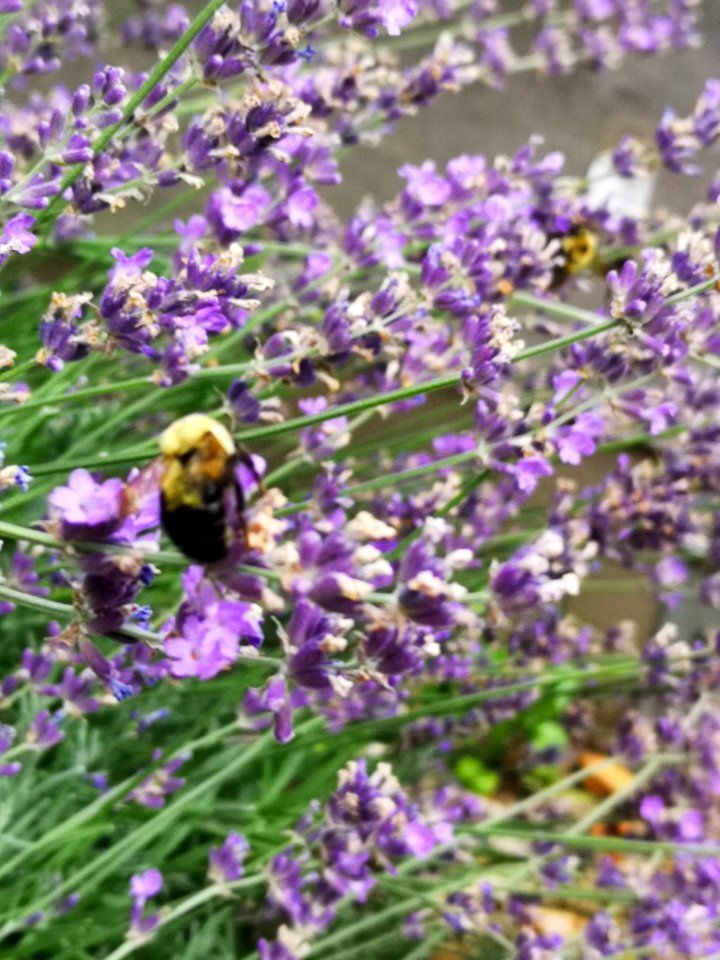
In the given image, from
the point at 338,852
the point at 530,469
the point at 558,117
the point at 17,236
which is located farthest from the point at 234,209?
the point at 558,117

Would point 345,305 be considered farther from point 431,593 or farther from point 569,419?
point 431,593

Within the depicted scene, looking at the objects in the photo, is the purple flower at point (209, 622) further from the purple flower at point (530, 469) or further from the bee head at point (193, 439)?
the purple flower at point (530, 469)

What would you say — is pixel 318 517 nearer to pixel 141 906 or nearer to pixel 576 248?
pixel 141 906

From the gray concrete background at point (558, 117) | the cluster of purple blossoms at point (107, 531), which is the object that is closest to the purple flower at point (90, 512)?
the cluster of purple blossoms at point (107, 531)

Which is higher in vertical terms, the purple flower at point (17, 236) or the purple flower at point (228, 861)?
the purple flower at point (17, 236)

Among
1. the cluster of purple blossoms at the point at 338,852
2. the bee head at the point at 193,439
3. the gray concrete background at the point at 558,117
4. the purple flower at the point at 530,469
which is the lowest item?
the cluster of purple blossoms at the point at 338,852

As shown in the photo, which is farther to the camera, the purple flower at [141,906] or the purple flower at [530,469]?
the purple flower at [141,906]

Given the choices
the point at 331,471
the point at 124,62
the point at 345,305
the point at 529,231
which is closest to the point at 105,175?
the point at 345,305

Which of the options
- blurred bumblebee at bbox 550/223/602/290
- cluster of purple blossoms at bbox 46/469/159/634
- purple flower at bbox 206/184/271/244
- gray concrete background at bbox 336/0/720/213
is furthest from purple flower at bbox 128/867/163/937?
gray concrete background at bbox 336/0/720/213
